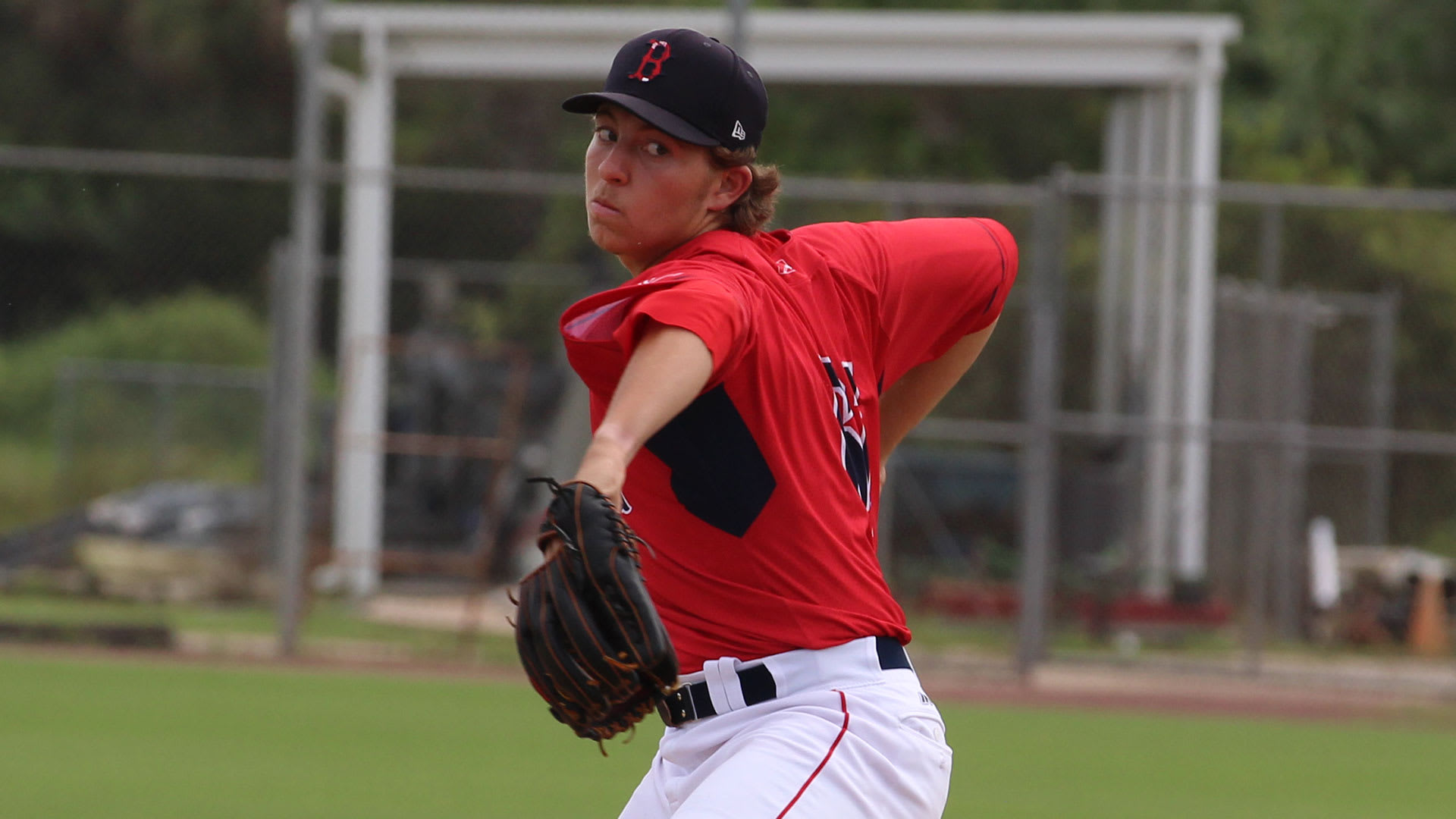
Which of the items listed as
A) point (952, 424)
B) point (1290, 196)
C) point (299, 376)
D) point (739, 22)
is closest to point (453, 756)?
point (299, 376)

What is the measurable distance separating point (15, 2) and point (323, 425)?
21.2 metres

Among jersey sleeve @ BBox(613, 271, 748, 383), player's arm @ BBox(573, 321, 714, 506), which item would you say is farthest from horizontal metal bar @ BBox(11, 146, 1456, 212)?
player's arm @ BBox(573, 321, 714, 506)

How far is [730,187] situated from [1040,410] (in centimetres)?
782

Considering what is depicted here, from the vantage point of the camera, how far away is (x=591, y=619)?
98.9 inches

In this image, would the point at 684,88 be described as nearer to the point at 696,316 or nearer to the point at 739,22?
the point at 696,316

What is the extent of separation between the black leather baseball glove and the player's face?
0.49 metres

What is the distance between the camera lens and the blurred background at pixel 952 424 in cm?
1092

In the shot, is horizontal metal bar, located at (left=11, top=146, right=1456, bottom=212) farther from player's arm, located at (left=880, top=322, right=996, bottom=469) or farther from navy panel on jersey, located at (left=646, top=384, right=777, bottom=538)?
navy panel on jersey, located at (left=646, top=384, right=777, bottom=538)

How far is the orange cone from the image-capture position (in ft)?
42.4

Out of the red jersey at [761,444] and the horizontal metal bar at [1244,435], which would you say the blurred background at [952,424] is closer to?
the horizontal metal bar at [1244,435]

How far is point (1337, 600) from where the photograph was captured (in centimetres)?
1289

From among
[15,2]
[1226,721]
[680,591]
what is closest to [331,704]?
[1226,721]

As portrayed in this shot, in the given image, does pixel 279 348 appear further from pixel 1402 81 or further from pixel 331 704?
pixel 1402 81

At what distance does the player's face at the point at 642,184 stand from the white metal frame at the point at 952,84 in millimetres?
10081
